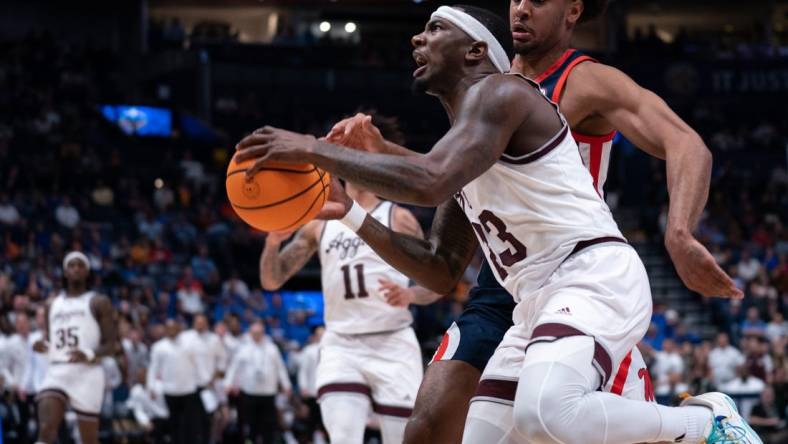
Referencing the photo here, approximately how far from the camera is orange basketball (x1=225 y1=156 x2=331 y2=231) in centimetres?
375

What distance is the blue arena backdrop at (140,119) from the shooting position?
26.9m

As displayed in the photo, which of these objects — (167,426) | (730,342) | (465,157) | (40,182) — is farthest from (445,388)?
(40,182)

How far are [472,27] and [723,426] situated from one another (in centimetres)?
166

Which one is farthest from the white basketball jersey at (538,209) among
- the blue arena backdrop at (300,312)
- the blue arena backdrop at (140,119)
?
the blue arena backdrop at (140,119)

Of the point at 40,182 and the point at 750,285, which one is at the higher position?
the point at 40,182

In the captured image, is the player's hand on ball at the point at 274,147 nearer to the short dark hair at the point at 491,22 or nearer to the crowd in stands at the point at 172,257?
the short dark hair at the point at 491,22

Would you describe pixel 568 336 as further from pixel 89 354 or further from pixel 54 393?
pixel 54 393

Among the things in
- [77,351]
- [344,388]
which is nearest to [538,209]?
[344,388]

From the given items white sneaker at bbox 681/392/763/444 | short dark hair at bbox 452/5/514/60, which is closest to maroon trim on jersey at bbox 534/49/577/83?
short dark hair at bbox 452/5/514/60

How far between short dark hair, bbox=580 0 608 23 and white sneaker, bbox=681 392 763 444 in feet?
5.64

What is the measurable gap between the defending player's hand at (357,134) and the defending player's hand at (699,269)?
1196 millimetres

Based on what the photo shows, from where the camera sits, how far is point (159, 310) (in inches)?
707

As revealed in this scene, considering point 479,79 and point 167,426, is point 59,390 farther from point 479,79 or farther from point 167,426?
point 479,79

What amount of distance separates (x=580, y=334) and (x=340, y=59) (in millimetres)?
26443
